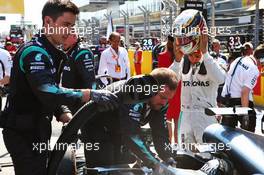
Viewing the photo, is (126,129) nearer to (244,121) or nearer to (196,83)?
(244,121)

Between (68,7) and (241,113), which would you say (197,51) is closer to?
(68,7)

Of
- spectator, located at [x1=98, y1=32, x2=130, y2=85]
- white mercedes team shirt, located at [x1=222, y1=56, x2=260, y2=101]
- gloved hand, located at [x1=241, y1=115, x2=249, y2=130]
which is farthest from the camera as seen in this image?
spectator, located at [x1=98, y1=32, x2=130, y2=85]

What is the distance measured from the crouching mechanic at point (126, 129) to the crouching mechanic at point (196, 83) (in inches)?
30.7

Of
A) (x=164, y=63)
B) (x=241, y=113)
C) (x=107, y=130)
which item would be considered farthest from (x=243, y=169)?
(x=164, y=63)

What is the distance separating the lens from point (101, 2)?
64.9 meters

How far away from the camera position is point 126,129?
2846 millimetres

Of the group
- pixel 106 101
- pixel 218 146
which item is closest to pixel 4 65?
pixel 106 101

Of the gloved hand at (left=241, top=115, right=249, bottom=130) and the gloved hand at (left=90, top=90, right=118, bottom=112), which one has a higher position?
the gloved hand at (left=90, top=90, right=118, bottom=112)

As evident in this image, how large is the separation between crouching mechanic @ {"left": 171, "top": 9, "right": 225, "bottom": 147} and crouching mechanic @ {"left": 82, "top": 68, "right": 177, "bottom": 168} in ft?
2.56

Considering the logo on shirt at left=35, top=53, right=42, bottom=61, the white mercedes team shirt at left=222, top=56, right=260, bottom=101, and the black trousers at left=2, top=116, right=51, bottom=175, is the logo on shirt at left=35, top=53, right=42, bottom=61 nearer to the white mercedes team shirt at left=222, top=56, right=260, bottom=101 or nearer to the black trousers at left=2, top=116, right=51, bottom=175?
the black trousers at left=2, top=116, right=51, bottom=175

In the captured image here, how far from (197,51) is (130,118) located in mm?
1285

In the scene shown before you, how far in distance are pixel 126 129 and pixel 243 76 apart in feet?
10.9

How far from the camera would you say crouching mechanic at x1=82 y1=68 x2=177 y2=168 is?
2803mm

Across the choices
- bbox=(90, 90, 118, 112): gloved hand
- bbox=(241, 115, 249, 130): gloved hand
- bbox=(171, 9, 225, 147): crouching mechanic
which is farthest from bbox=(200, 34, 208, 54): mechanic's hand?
bbox=(90, 90, 118, 112): gloved hand
